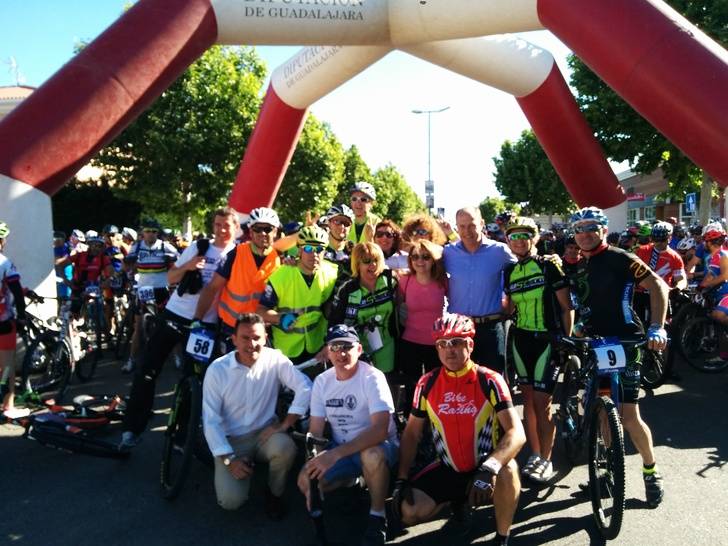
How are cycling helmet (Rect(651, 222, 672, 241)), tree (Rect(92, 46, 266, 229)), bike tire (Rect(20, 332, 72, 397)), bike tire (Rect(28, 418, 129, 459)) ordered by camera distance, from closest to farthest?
1. bike tire (Rect(28, 418, 129, 459))
2. bike tire (Rect(20, 332, 72, 397))
3. cycling helmet (Rect(651, 222, 672, 241))
4. tree (Rect(92, 46, 266, 229))

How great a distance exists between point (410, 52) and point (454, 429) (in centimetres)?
801

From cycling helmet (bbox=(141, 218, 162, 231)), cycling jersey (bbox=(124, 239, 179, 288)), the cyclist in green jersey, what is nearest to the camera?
the cyclist in green jersey

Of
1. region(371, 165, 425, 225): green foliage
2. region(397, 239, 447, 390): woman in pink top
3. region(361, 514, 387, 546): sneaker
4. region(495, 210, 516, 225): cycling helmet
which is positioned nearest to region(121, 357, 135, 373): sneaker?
region(397, 239, 447, 390): woman in pink top

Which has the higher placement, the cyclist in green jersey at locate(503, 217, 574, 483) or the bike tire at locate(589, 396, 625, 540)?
the cyclist in green jersey at locate(503, 217, 574, 483)

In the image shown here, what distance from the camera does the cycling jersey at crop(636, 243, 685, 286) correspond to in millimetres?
7746

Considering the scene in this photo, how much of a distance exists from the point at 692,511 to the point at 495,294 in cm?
196

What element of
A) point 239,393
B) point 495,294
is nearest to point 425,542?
point 239,393

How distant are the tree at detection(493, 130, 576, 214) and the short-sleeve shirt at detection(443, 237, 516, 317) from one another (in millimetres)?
34932

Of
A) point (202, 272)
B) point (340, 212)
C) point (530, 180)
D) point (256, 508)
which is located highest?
point (530, 180)

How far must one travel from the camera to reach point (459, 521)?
11.7 feet

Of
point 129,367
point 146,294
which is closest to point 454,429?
point 146,294

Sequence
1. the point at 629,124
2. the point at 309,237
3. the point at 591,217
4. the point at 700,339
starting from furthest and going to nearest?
the point at 629,124 < the point at 700,339 < the point at 309,237 < the point at 591,217

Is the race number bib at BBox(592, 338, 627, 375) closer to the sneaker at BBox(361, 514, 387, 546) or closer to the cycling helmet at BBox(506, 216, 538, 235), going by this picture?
the cycling helmet at BBox(506, 216, 538, 235)

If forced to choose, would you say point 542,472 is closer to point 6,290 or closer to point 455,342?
point 455,342
